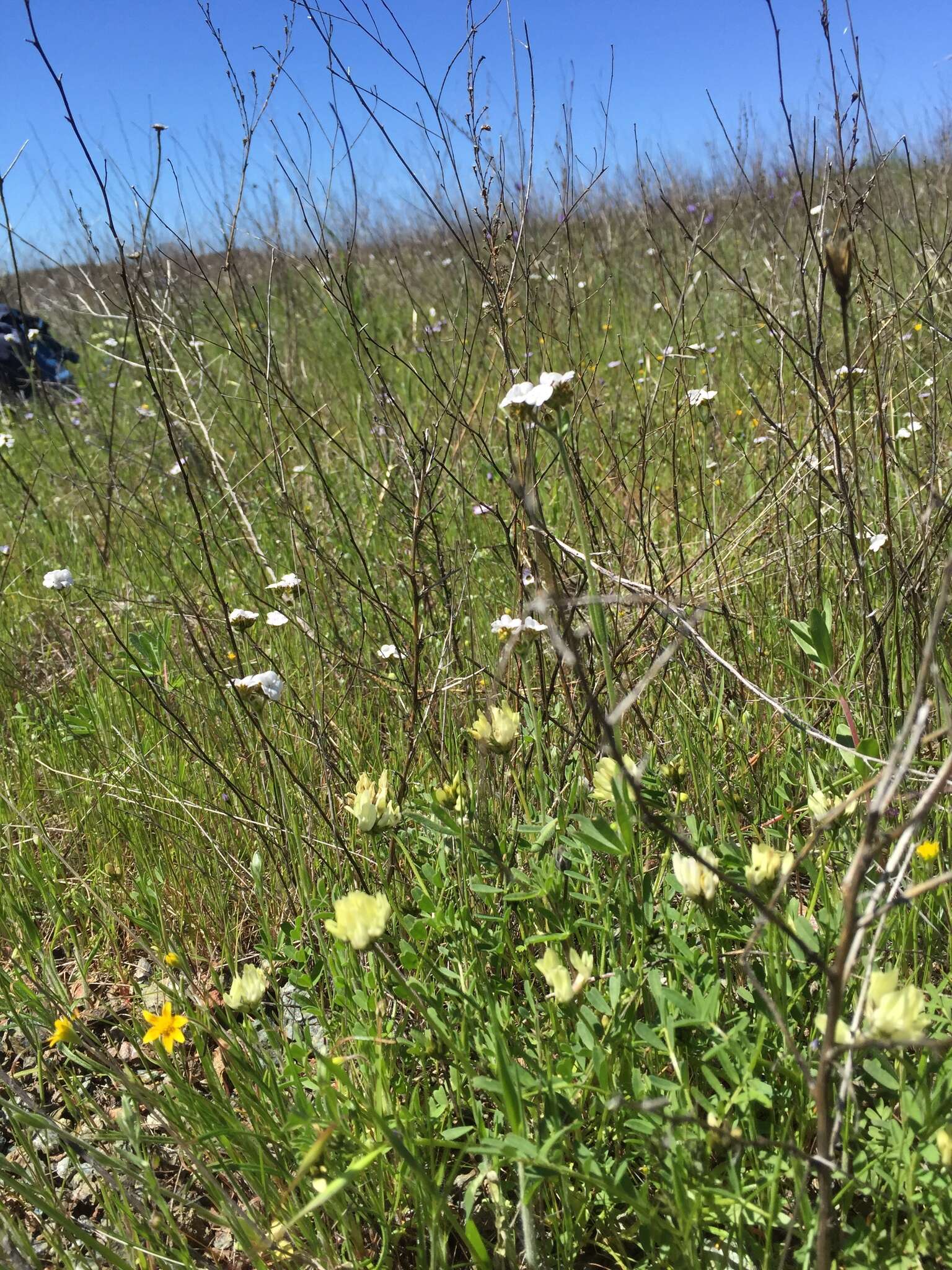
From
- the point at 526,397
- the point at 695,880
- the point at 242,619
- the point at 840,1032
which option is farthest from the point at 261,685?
the point at 840,1032

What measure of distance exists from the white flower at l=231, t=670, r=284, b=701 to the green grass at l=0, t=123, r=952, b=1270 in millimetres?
103

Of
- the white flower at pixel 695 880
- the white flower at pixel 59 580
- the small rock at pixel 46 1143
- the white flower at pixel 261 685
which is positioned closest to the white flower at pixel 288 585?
the white flower at pixel 261 685

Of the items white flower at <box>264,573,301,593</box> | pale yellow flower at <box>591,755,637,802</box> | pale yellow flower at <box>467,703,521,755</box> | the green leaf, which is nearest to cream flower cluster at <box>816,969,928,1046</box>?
pale yellow flower at <box>591,755,637,802</box>

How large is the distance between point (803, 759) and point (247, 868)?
946 millimetres

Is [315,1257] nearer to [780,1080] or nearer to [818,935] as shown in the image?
[780,1080]

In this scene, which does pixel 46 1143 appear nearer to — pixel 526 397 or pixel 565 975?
pixel 565 975

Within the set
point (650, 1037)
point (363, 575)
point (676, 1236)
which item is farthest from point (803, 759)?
point (363, 575)

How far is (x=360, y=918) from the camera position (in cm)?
86

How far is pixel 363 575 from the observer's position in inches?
97.1

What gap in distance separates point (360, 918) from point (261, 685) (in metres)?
0.72

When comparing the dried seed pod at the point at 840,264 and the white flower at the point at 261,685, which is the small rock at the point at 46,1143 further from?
the dried seed pod at the point at 840,264

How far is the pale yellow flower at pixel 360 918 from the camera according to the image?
0.86m

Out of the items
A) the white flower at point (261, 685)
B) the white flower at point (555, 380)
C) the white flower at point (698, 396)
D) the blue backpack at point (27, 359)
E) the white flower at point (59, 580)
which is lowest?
the white flower at point (261, 685)

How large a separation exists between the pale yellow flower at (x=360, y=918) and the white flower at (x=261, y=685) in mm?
680
